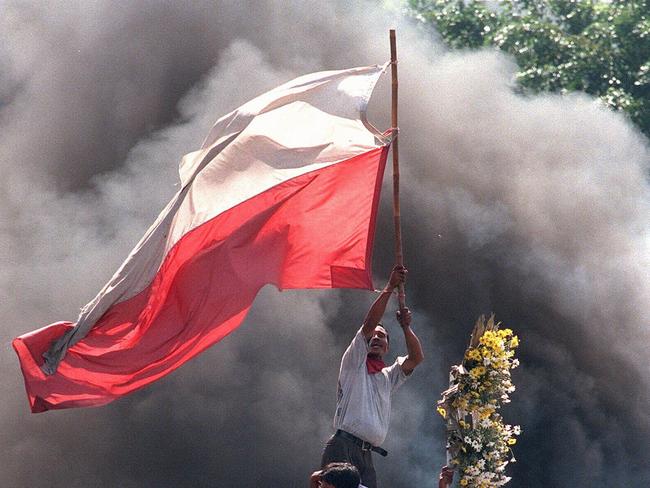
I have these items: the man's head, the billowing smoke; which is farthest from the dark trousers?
the billowing smoke

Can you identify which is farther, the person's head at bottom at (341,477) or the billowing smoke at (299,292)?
the billowing smoke at (299,292)

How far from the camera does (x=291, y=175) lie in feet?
22.1

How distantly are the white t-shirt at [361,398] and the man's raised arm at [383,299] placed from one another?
0.10 metres

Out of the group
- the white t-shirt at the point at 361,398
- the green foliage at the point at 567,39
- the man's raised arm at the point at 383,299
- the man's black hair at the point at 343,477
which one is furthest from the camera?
the green foliage at the point at 567,39

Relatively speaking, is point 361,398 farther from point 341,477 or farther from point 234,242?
point 341,477

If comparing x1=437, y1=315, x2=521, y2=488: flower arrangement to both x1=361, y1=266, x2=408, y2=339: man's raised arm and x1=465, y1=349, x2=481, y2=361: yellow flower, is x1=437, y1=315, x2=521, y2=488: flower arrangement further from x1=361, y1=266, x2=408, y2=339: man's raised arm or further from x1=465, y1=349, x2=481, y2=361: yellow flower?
x1=361, y1=266, x2=408, y2=339: man's raised arm

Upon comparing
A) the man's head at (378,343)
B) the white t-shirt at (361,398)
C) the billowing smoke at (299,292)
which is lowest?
the white t-shirt at (361,398)

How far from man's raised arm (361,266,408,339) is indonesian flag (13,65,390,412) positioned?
0.56 ft

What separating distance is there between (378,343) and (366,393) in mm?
316

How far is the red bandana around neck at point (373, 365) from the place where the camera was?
23.0ft

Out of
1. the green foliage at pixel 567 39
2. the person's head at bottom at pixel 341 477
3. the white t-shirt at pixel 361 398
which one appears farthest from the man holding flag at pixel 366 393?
the green foliage at pixel 567 39

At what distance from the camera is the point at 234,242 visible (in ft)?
21.9

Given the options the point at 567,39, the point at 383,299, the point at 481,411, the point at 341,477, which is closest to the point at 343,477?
Answer: the point at 341,477

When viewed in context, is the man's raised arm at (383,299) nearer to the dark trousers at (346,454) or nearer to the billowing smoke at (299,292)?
the dark trousers at (346,454)
